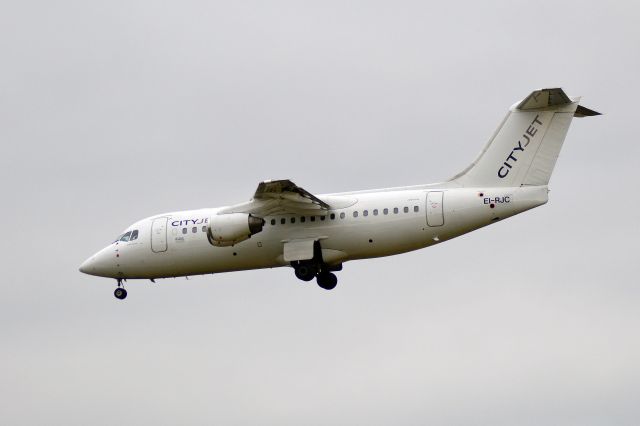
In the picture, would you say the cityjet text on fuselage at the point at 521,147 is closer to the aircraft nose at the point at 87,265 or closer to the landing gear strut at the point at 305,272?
the landing gear strut at the point at 305,272

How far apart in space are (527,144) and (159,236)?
12.4 m

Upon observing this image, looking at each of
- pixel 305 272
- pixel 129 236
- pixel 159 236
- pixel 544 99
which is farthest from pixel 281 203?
pixel 544 99

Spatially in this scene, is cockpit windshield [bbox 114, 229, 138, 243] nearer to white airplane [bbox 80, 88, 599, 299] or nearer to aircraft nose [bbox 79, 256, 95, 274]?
aircraft nose [bbox 79, 256, 95, 274]

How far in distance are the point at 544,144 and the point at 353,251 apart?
657 centimetres

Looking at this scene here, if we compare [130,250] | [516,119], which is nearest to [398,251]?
[516,119]

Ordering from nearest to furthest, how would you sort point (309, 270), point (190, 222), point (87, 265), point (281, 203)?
point (281, 203) → point (309, 270) → point (190, 222) → point (87, 265)

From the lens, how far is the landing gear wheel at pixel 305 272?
51.2 meters

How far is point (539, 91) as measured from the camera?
1909 inches

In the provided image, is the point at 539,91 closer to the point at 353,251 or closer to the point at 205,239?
the point at 353,251

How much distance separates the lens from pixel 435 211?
49344 millimetres

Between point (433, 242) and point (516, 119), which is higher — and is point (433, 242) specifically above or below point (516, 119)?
below

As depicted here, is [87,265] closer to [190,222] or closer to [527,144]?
[190,222]

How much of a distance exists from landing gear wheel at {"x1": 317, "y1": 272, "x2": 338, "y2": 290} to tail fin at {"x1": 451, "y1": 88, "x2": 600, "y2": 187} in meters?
5.53

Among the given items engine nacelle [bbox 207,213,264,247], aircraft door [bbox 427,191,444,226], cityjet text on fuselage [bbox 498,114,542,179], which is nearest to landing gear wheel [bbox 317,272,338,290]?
engine nacelle [bbox 207,213,264,247]
